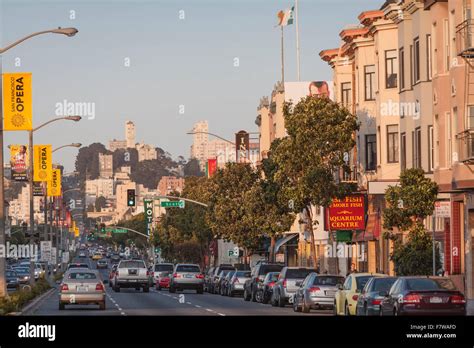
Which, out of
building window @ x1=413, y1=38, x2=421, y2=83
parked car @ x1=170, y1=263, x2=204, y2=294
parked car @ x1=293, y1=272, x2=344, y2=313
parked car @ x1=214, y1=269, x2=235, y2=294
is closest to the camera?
parked car @ x1=293, y1=272, x2=344, y2=313

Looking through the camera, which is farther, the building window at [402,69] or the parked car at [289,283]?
the building window at [402,69]

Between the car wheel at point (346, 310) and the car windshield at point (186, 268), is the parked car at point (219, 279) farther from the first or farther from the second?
the car wheel at point (346, 310)

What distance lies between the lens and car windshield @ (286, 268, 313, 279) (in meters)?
54.3

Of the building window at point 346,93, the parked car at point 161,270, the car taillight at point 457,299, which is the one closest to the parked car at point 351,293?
the car taillight at point 457,299

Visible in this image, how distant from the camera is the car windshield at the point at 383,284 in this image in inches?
1448

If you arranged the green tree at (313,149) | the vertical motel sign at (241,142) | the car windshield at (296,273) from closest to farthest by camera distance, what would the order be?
the car windshield at (296,273) < the green tree at (313,149) < the vertical motel sign at (241,142)

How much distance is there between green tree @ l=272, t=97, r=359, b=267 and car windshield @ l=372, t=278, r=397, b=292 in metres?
26.4

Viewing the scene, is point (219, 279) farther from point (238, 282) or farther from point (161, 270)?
point (161, 270)

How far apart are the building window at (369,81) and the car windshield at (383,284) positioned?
34279 mm

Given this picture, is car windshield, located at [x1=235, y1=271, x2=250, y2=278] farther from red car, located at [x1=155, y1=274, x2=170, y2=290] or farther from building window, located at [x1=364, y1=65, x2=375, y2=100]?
red car, located at [x1=155, y1=274, x2=170, y2=290]

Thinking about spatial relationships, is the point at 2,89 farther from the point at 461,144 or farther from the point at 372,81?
the point at 372,81

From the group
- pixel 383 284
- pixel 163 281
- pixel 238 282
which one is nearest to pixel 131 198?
pixel 163 281

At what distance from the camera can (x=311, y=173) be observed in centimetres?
6353

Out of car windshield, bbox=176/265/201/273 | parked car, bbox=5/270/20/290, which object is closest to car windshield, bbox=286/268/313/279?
car windshield, bbox=176/265/201/273
